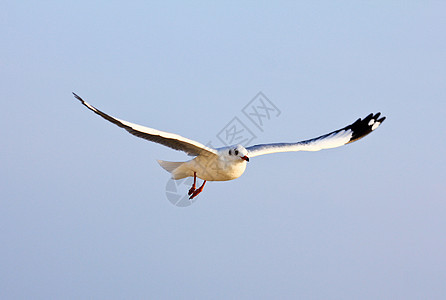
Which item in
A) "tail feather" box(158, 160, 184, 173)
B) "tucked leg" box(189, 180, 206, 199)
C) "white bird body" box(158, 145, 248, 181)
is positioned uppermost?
"tail feather" box(158, 160, 184, 173)

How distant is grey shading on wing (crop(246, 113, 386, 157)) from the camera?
11148 millimetres

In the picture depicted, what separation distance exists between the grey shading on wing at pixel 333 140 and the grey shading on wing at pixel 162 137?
1.20m

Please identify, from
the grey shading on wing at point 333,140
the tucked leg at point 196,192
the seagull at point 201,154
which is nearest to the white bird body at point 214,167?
the seagull at point 201,154

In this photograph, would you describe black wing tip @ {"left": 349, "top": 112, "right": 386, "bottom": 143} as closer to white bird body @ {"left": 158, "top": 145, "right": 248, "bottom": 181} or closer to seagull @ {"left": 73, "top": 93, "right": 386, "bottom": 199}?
seagull @ {"left": 73, "top": 93, "right": 386, "bottom": 199}

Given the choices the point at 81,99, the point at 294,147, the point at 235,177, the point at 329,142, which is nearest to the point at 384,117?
the point at 329,142

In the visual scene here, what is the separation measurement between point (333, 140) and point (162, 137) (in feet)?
15.1

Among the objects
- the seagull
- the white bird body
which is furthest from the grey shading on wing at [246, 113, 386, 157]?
the white bird body

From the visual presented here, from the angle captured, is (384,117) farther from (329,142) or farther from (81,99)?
(81,99)

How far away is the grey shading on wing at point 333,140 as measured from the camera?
36.6 feet

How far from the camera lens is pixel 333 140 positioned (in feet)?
42.2

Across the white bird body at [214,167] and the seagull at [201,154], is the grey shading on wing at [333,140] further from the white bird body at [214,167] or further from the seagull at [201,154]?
the white bird body at [214,167]

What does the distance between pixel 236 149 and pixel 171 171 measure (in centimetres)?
144

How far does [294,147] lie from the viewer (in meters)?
11.6

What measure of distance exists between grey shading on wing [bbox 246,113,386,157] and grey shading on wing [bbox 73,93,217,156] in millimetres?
1202
